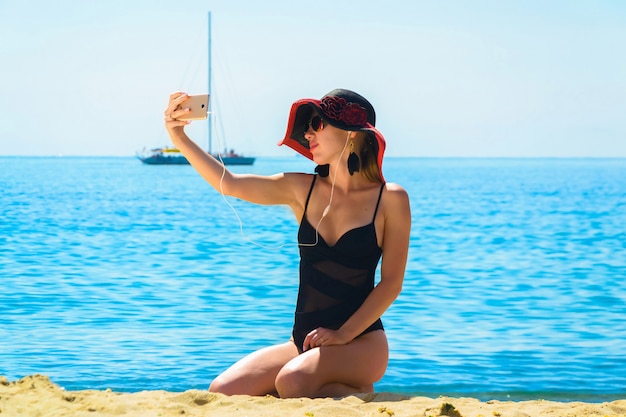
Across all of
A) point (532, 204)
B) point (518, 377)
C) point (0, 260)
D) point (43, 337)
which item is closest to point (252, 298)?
point (43, 337)

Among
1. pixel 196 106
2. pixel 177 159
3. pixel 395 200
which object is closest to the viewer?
pixel 196 106

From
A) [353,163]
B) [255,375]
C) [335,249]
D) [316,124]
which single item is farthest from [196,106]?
[255,375]

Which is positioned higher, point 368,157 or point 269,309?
point 368,157

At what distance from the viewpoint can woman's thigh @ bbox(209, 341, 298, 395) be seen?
161 inches

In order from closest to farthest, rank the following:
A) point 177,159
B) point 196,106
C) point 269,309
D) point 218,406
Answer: point 218,406 < point 196,106 < point 269,309 < point 177,159

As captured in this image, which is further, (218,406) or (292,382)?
(292,382)

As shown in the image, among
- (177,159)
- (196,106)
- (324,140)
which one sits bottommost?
(177,159)

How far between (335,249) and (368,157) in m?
0.47

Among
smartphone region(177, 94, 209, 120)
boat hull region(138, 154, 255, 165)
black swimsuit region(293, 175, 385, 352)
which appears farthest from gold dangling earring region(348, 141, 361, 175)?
boat hull region(138, 154, 255, 165)

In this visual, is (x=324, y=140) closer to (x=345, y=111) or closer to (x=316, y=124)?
(x=316, y=124)

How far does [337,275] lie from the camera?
405cm

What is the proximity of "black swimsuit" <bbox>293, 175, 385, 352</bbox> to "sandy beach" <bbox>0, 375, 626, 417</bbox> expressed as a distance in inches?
15.6

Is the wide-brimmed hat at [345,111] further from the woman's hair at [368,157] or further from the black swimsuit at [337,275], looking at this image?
the black swimsuit at [337,275]

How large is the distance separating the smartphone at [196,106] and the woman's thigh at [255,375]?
1164 mm
